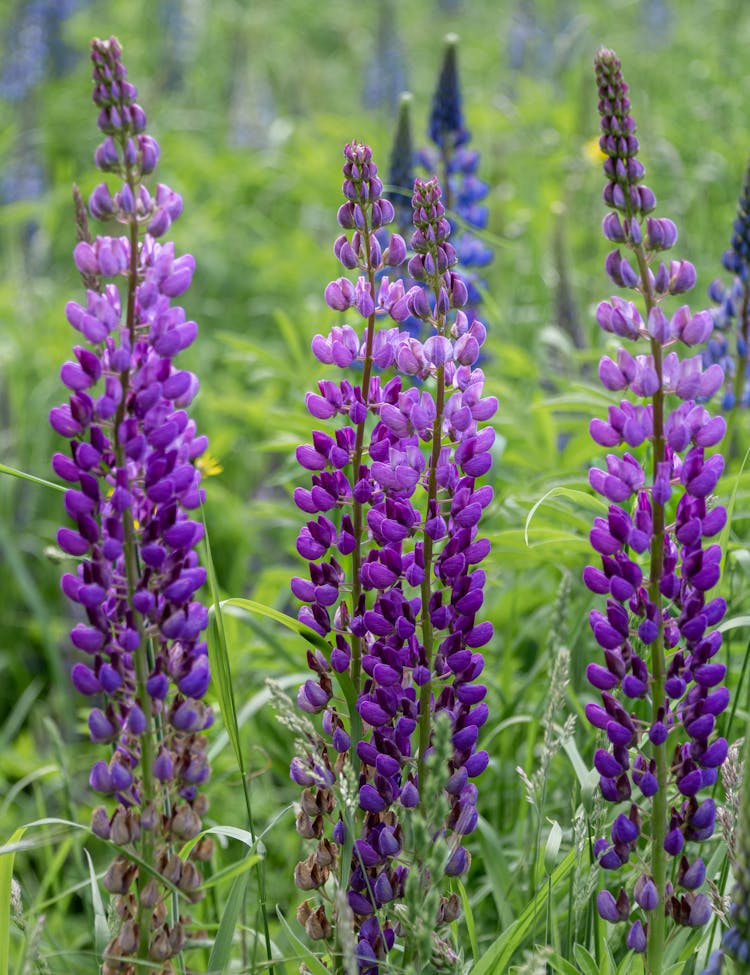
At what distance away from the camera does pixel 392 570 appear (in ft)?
5.52

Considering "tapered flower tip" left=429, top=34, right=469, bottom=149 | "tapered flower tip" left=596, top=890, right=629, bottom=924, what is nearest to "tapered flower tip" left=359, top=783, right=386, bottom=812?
"tapered flower tip" left=596, top=890, right=629, bottom=924

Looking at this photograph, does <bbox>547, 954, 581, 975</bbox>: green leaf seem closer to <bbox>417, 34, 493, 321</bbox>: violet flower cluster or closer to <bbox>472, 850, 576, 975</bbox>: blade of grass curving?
<bbox>472, 850, 576, 975</bbox>: blade of grass curving

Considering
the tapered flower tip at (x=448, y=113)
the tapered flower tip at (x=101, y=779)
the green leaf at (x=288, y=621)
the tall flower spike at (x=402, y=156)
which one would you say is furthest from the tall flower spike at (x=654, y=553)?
the tapered flower tip at (x=448, y=113)

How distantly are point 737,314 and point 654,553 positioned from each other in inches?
63.1

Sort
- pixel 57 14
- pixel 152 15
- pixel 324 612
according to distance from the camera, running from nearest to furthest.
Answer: pixel 324 612 < pixel 57 14 < pixel 152 15

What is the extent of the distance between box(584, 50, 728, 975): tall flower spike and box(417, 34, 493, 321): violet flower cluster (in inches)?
70.8

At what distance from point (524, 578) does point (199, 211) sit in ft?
14.2

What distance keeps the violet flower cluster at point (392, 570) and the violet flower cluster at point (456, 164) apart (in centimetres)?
172

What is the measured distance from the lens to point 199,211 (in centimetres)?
703

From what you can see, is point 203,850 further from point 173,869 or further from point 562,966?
point 562,966

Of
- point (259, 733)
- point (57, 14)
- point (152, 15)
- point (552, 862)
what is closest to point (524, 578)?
point (259, 733)

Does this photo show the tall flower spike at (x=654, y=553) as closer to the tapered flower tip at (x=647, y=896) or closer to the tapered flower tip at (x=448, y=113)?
the tapered flower tip at (x=647, y=896)

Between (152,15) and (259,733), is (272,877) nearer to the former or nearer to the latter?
(259,733)

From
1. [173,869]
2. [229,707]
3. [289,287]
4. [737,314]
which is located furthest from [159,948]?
[289,287]
